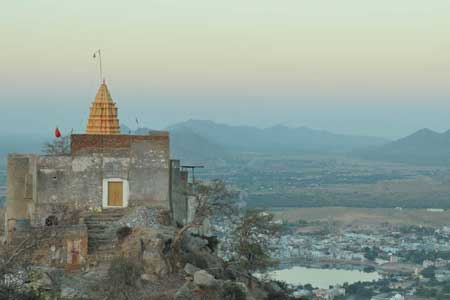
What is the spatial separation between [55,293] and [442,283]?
48352mm

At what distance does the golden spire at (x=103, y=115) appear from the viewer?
27516mm

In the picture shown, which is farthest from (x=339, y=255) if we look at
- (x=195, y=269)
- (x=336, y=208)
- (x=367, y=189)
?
(x=367, y=189)

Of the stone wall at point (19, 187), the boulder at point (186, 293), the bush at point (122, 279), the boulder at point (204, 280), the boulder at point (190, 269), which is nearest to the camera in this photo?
the bush at point (122, 279)

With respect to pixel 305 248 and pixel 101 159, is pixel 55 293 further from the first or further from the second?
pixel 305 248

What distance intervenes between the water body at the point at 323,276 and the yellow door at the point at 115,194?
33.5m

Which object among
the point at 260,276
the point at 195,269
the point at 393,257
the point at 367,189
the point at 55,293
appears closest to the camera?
the point at 55,293

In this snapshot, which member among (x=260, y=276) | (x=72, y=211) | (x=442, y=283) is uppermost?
(x=72, y=211)

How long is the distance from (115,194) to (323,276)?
41.3 meters

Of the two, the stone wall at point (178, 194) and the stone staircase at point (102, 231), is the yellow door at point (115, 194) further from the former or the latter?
the stone wall at point (178, 194)

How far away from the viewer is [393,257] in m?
73.2

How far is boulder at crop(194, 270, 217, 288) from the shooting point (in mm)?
19828

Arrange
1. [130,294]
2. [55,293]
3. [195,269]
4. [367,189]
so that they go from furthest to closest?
[367,189]
[195,269]
[130,294]
[55,293]

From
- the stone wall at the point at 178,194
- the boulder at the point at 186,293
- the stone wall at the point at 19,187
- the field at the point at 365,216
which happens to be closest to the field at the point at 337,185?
the field at the point at 365,216

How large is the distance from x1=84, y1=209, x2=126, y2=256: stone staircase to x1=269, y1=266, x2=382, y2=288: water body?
33.7 meters
